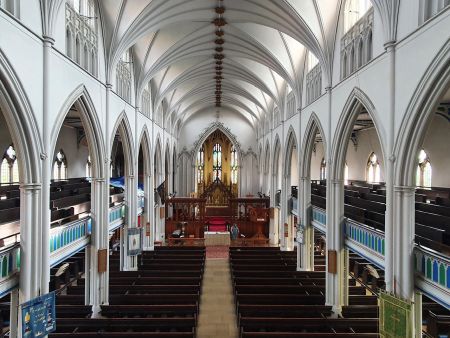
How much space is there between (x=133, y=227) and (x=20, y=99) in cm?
1042

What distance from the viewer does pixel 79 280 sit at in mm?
15445

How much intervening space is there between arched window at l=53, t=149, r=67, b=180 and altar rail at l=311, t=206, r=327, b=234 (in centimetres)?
1567

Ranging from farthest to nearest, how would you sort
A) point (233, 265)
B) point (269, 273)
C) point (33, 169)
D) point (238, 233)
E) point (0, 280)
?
point (238, 233)
point (233, 265)
point (269, 273)
point (33, 169)
point (0, 280)

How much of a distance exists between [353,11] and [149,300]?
11.8 meters

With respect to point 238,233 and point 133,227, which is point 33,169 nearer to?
point 133,227

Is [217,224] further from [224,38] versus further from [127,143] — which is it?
[224,38]

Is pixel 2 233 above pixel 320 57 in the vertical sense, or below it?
below

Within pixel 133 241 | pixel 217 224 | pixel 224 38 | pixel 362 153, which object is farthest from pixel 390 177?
pixel 217 224

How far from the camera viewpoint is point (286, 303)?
13.0m

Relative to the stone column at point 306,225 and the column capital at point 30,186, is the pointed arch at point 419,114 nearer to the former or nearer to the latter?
the column capital at point 30,186

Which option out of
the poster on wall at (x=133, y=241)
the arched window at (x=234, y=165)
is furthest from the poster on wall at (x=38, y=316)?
the arched window at (x=234, y=165)

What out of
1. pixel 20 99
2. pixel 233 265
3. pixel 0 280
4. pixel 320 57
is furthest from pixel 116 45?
pixel 233 265

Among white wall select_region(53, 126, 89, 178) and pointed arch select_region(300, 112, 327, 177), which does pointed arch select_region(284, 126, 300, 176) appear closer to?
pointed arch select_region(300, 112, 327, 177)

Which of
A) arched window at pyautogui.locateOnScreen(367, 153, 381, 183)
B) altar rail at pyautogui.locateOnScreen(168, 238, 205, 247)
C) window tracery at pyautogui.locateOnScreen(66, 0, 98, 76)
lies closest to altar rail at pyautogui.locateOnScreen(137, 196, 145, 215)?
altar rail at pyautogui.locateOnScreen(168, 238, 205, 247)
